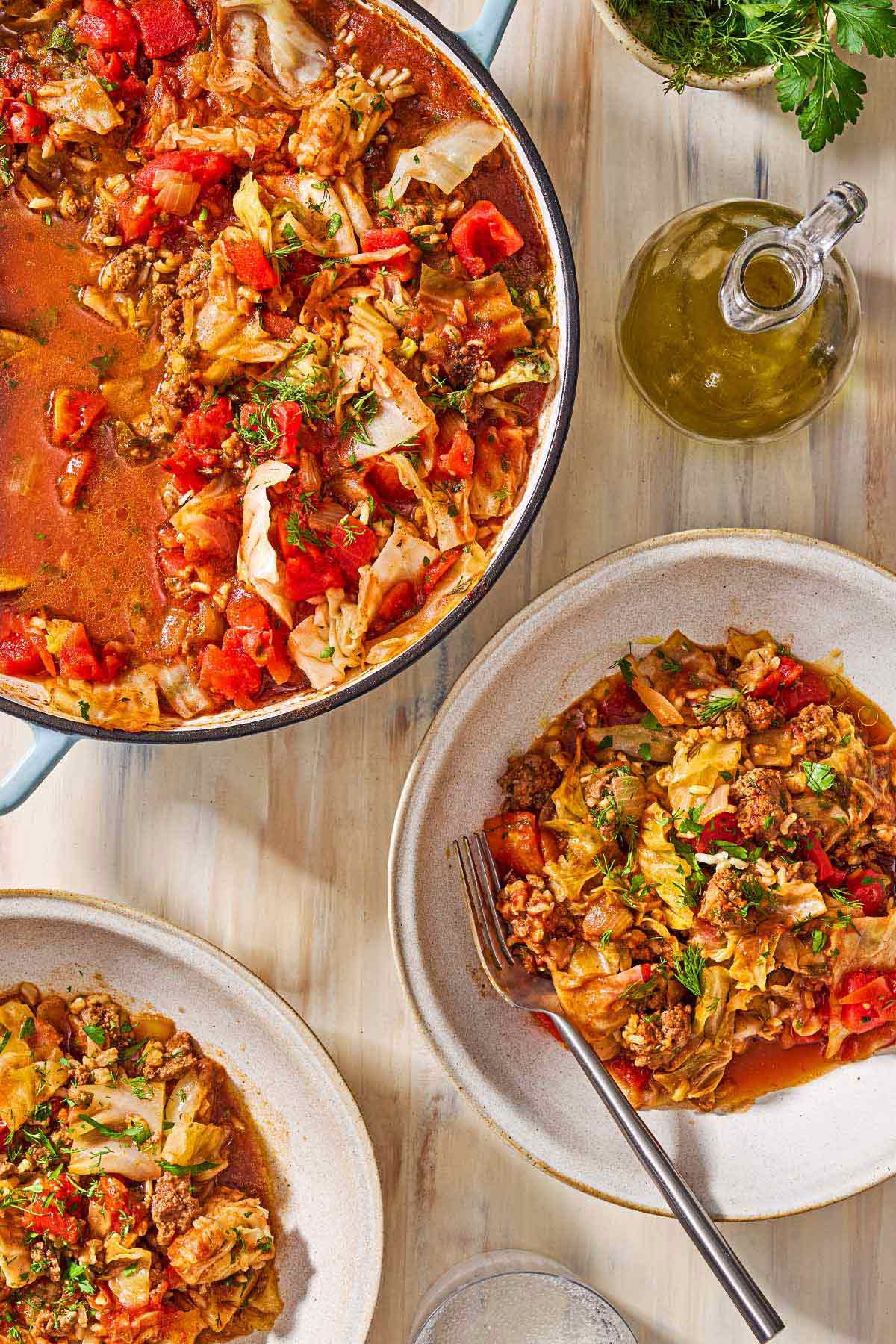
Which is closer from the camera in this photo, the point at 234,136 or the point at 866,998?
the point at 234,136

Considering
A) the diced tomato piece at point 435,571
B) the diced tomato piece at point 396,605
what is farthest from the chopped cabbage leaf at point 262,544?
the diced tomato piece at point 435,571

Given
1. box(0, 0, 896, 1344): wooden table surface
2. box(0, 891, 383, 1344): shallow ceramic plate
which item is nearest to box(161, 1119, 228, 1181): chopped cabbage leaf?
box(0, 891, 383, 1344): shallow ceramic plate

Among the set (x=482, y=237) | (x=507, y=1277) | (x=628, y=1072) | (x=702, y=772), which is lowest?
(x=507, y=1277)

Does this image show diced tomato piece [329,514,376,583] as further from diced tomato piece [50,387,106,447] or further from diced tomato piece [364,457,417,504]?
diced tomato piece [50,387,106,447]

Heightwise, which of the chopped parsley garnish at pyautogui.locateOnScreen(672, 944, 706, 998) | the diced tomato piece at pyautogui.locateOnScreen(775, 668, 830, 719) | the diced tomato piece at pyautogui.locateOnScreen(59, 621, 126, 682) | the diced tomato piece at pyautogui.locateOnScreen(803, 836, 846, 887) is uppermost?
the diced tomato piece at pyautogui.locateOnScreen(775, 668, 830, 719)

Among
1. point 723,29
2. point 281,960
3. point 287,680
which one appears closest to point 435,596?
point 287,680

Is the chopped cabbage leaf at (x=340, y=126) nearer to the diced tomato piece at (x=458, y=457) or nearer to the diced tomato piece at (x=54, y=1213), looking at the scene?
the diced tomato piece at (x=458, y=457)

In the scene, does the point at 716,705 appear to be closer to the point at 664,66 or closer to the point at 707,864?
the point at 707,864

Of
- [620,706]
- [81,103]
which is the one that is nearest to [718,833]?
[620,706]
